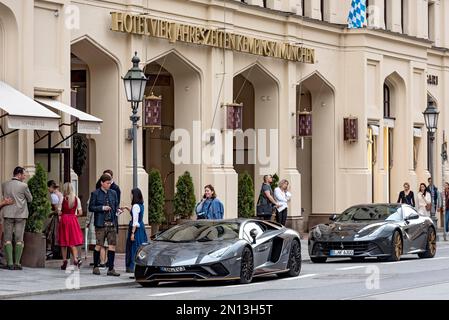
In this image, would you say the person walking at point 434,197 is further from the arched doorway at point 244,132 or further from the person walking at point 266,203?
the person walking at point 266,203

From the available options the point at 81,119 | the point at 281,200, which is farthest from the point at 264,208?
the point at 81,119

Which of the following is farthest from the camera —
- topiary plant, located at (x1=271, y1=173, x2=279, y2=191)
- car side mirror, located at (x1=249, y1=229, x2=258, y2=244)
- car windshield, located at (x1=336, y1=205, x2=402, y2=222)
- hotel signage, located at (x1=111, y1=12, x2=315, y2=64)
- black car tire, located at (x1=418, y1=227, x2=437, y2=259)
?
topiary plant, located at (x1=271, y1=173, x2=279, y2=191)

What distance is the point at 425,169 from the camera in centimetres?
5038

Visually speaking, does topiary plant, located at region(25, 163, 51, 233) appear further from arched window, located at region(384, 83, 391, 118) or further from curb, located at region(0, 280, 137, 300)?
arched window, located at region(384, 83, 391, 118)

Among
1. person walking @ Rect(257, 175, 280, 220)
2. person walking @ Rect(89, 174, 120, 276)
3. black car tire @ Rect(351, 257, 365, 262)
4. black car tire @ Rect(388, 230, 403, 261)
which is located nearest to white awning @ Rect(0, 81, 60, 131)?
person walking @ Rect(89, 174, 120, 276)

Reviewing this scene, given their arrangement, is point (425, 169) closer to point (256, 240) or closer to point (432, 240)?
point (432, 240)

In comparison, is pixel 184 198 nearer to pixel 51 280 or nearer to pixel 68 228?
pixel 68 228

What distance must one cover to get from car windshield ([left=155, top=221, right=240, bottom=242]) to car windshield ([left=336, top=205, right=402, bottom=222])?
6.91 meters

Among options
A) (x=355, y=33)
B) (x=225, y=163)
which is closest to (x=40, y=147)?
(x=225, y=163)

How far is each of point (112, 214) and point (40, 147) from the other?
3.73 m

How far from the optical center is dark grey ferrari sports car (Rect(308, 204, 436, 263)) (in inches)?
1175

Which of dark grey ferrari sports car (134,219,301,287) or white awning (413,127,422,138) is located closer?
dark grey ferrari sports car (134,219,301,287)

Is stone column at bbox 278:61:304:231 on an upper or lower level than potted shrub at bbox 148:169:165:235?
upper

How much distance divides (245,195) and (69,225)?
12.4 metres
